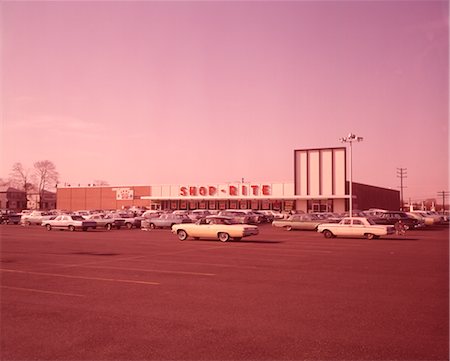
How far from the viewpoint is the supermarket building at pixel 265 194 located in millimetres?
67812

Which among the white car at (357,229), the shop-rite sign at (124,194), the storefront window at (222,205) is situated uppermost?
the shop-rite sign at (124,194)

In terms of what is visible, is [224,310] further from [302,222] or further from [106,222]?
[106,222]

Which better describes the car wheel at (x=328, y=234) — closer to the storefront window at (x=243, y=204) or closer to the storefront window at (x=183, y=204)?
the storefront window at (x=243, y=204)

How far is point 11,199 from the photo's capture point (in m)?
142

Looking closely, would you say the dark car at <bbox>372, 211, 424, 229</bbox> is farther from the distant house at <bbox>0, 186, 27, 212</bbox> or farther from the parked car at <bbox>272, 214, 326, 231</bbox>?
the distant house at <bbox>0, 186, 27, 212</bbox>

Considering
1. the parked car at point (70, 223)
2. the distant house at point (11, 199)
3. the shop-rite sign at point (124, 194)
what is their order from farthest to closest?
the distant house at point (11, 199) < the shop-rite sign at point (124, 194) < the parked car at point (70, 223)

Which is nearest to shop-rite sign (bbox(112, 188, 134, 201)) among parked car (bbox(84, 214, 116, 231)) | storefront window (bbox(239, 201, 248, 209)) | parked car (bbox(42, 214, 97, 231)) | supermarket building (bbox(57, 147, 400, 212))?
supermarket building (bbox(57, 147, 400, 212))

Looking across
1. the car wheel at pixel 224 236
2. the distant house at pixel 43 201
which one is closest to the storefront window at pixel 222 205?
the car wheel at pixel 224 236

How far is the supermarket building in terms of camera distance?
67812mm

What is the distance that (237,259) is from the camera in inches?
723

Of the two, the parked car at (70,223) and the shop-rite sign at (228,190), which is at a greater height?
the shop-rite sign at (228,190)

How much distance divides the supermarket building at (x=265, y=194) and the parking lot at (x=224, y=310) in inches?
1999

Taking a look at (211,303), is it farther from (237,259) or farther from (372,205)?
(372,205)

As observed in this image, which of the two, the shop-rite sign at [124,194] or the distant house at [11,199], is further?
the distant house at [11,199]
